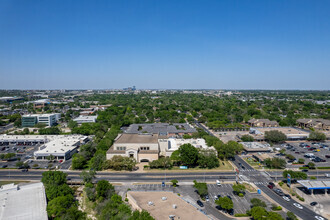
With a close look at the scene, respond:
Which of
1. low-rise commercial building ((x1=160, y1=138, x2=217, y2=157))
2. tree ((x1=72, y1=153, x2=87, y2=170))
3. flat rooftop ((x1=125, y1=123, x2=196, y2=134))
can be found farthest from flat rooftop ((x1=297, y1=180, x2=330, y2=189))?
tree ((x1=72, y1=153, x2=87, y2=170))

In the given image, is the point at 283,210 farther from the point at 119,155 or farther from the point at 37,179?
the point at 37,179

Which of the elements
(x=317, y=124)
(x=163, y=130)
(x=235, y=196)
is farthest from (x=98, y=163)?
(x=317, y=124)

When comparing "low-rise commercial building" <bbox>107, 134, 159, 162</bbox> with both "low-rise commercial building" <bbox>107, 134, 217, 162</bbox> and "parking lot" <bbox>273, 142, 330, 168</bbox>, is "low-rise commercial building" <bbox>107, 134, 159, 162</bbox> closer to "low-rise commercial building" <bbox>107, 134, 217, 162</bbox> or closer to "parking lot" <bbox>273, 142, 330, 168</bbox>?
"low-rise commercial building" <bbox>107, 134, 217, 162</bbox>

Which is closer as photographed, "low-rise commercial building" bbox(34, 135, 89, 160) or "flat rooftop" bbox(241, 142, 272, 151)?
"low-rise commercial building" bbox(34, 135, 89, 160)

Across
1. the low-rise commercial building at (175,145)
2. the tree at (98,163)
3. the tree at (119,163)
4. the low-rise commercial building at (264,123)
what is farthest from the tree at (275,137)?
the tree at (98,163)

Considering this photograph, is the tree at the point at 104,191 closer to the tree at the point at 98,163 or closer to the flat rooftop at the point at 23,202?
the flat rooftop at the point at 23,202

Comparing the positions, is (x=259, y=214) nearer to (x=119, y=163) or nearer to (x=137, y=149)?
(x=119, y=163)
